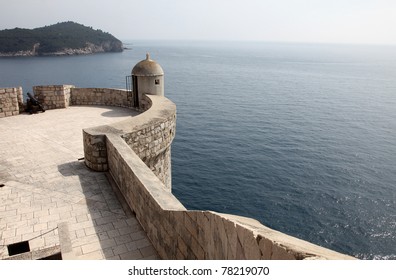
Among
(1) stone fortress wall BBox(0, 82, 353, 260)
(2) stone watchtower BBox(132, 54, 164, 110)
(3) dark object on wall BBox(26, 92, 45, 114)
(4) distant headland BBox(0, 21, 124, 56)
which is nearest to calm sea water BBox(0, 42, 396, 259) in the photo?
(2) stone watchtower BBox(132, 54, 164, 110)

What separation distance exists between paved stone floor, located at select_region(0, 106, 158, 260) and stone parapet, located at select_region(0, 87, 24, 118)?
3.19m

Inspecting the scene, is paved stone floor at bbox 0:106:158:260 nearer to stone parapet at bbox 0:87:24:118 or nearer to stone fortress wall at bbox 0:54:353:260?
stone fortress wall at bbox 0:54:353:260

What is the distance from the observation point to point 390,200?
24141 mm

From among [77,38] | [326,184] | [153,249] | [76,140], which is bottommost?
[326,184]

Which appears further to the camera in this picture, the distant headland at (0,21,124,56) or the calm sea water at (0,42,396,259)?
the distant headland at (0,21,124,56)

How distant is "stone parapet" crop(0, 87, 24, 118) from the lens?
14859mm

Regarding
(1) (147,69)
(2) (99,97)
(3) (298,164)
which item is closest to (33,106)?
(2) (99,97)

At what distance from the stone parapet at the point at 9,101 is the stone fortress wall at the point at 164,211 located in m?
6.41

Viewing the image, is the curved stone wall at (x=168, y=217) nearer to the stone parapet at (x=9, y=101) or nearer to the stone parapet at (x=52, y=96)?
the stone parapet at (x=52, y=96)

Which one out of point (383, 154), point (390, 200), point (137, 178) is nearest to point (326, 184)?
point (390, 200)

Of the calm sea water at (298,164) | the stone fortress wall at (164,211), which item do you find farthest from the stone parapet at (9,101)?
the calm sea water at (298,164)
